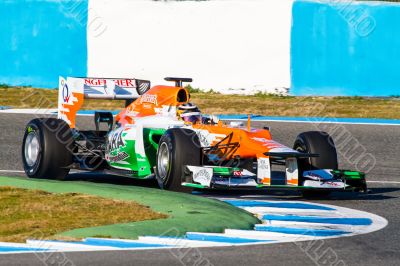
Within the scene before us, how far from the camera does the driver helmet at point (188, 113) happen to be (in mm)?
13164

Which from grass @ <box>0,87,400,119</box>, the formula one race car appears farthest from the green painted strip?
grass @ <box>0,87,400,119</box>

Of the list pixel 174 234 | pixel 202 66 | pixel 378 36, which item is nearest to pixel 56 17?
pixel 202 66

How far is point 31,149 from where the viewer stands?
13750 millimetres

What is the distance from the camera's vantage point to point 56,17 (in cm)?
2275

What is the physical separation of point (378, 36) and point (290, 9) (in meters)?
1.94

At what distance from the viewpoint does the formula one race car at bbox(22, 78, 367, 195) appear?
1193 centimetres

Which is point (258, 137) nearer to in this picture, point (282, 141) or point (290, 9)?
point (282, 141)

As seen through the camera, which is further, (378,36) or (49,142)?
(378,36)

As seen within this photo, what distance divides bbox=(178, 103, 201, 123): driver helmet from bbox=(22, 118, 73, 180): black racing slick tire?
1450 millimetres

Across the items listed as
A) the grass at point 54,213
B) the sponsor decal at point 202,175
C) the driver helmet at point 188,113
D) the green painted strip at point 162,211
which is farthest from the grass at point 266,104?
the grass at point 54,213

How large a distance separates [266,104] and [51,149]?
9247mm

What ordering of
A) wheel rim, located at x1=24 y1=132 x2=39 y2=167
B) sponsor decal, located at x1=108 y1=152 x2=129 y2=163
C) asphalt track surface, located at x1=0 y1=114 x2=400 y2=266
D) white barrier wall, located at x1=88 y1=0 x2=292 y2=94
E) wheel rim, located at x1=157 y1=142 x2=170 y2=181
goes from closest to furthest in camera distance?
1. asphalt track surface, located at x1=0 y1=114 x2=400 y2=266
2. wheel rim, located at x1=157 y1=142 x2=170 y2=181
3. sponsor decal, located at x1=108 y1=152 x2=129 y2=163
4. wheel rim, located at x1=24 y1=132 x2=39 y2=167
5. white barrier wall, located at x1=88 y1=0 x2=292 y2=94

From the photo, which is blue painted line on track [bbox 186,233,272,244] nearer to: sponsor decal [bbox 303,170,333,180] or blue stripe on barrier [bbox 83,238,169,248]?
blue stripe on barrier [bbox 83,238,169,248]

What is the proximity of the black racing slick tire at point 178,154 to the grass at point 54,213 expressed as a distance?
105cm
